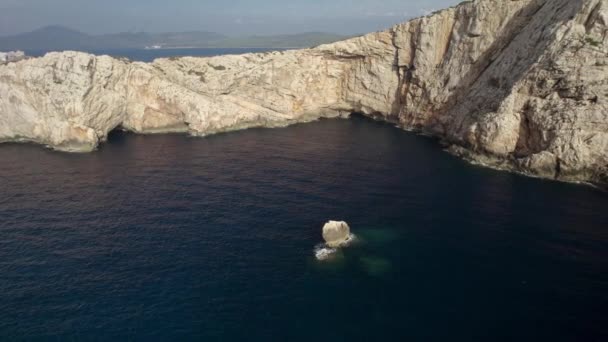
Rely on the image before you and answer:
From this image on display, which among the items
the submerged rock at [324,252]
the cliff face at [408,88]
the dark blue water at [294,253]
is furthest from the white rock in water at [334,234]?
the cliff face at [408,88]

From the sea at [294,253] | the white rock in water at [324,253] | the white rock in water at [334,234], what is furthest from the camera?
the white rock in water at [334,234]

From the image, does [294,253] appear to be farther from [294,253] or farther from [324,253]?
[324,253]

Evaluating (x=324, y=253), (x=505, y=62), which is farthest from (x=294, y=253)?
(x=505, y=62)

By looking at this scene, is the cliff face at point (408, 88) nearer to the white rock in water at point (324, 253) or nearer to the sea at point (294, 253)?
the sea at point (294, 253)

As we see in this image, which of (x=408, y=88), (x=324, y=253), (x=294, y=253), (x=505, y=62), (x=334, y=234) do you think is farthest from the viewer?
(x=408, y=88)

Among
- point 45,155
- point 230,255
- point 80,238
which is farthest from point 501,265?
point 45,155

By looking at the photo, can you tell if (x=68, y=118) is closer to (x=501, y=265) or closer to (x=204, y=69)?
(x=204, y=69)

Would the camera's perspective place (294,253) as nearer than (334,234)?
Yes
